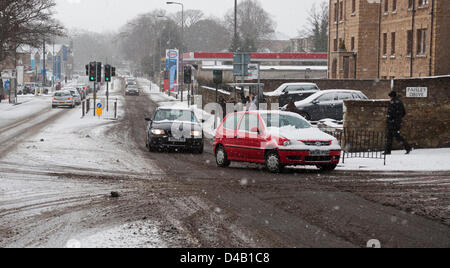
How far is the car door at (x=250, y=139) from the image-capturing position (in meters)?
16.7

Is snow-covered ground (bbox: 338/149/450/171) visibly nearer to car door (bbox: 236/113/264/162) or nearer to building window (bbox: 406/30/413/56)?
car door (bbox: 236/113/264/162)

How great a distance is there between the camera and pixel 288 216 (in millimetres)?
10305

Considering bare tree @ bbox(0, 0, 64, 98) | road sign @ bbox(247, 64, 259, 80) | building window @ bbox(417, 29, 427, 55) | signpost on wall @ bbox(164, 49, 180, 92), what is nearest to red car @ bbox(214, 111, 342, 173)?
road sign @ bbox(247, 64, 259, 80)

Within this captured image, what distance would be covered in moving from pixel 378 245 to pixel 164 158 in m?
12.4

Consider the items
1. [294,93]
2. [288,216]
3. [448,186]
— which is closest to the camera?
[288,216]

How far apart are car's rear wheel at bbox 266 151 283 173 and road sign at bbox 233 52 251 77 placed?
11474 millimetres

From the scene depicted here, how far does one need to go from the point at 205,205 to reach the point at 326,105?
19541mm

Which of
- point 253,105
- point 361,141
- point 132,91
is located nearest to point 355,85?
point 253,105

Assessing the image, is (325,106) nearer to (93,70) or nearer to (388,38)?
(93,70)

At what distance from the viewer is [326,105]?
3016 centimetres

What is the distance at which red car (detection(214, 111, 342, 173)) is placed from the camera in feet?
52.3

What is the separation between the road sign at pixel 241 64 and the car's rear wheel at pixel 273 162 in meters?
11.5
